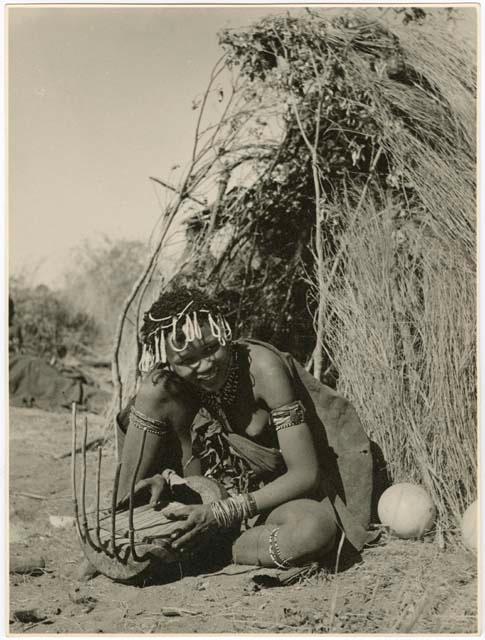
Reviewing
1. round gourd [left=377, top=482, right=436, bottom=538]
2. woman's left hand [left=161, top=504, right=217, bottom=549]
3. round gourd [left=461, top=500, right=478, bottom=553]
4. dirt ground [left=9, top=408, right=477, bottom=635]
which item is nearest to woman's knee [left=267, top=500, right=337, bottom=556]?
dirt ground [left=9, top=408, right=477, bottom=635]

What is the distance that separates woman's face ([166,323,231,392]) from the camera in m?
2.98

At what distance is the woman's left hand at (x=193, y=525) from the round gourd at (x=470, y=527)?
1129mm

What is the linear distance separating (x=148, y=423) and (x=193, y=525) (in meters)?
0.56

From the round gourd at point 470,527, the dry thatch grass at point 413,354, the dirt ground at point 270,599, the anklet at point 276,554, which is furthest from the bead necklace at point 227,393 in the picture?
the round gourd at point 470,527

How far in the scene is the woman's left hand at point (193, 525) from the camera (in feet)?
9.45

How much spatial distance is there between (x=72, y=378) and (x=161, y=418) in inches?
196

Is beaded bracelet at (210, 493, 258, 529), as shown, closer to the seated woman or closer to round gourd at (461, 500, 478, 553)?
the seated woman

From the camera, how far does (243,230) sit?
16.1ft

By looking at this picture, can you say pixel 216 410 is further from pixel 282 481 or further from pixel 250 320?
pixel 250 320

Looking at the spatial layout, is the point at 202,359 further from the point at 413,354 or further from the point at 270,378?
the point at 413,354

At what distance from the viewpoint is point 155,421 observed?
325 cm

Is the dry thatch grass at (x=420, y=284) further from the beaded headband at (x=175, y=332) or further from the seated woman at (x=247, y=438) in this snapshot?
the beaded headband at (x=175, y=332)

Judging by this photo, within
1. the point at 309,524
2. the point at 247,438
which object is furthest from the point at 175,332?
the point at 309,524

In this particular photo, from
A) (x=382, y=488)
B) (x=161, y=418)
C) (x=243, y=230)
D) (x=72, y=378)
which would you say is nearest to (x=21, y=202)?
(x=161, y=418)
